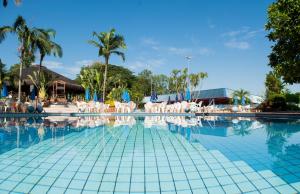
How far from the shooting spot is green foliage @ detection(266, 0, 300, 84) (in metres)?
12.1

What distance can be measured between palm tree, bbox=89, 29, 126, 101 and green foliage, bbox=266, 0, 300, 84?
14.5 meters

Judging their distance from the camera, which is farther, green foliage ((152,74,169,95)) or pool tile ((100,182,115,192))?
green foliage ((152,74,169,95))

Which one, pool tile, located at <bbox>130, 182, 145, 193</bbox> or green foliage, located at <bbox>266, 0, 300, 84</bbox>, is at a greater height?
green foliage, located at <bbox>266, 0, 300, 84</bbox>

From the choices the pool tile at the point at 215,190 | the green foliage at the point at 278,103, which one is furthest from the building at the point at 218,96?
the pool tile at the point at 215,190

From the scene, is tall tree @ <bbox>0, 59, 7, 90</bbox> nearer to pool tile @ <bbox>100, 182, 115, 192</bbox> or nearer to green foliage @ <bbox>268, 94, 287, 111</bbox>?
pool tile @ <bbox>100, 182, 115, 192</bbox>

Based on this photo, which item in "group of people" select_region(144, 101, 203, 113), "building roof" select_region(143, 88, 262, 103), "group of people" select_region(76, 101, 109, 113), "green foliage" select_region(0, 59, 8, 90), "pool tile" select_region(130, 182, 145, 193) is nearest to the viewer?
"pool tile" select_region(130, 182, 145, 193)

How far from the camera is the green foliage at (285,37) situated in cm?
1206

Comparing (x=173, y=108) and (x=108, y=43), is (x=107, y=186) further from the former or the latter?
(x=108, y=43)

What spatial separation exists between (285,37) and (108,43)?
52.4 feet

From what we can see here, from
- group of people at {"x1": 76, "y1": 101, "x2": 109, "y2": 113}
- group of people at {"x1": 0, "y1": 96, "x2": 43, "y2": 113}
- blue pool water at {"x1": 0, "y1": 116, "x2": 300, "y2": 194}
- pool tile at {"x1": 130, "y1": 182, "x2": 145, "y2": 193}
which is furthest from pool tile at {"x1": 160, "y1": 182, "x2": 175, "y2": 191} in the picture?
group of people at {"x1": 76, "y1": 101, "x2": 109, "y2": 113}

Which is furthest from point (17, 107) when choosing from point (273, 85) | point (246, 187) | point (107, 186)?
point (273, 85)

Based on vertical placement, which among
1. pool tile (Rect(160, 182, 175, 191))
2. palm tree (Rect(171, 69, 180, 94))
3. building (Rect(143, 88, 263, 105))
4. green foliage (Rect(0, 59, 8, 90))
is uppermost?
palm tree (Rect(171, 69, 180, 94))

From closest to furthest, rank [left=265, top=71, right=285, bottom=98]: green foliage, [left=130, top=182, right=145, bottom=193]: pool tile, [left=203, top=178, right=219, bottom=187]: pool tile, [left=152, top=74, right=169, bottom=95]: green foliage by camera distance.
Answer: [left=130, top=182, right=145, bottom=193]: pool tile → [left=203, top=178, right=219, bottom=187]: pool tile → [left=265, top=71, right=285, bottom=98]: green foliage → [left=152, top=74, right=169, bottom=95]: green foliage

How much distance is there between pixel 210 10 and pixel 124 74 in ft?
105
